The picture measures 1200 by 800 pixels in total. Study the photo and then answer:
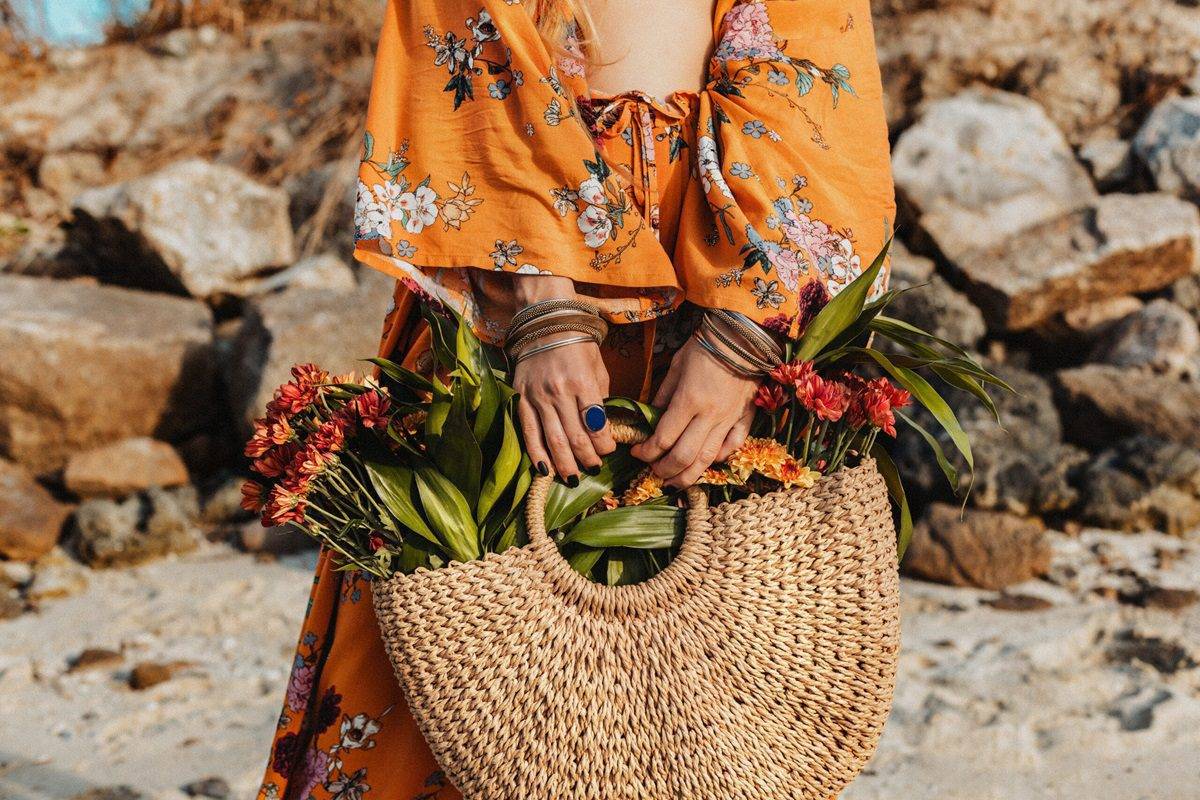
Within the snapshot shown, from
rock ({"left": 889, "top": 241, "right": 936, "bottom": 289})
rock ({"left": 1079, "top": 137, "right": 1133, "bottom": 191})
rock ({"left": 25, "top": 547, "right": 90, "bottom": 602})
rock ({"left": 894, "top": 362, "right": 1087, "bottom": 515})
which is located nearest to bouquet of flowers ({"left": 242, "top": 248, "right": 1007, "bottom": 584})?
rock ({"left": 894, "top": 362, "right": 1087, "bottom": 515})

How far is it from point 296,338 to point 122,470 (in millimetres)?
1286

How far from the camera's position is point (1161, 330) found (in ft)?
18.1

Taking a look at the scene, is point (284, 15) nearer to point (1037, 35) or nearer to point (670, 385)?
point (1037, 35)

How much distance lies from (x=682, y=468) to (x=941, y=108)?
6017 millimetres

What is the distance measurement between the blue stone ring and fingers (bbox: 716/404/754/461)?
0.57ft

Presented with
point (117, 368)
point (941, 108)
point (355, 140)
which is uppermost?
point (941, 108)

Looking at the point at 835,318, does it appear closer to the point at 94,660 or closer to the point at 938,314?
the point at 94,660

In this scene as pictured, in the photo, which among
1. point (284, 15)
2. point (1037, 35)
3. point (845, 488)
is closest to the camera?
point (845, 488)

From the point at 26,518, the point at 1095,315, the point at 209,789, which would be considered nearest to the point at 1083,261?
the point at 1095,315

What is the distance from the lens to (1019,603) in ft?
12.9

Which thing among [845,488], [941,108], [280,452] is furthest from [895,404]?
[941,108]

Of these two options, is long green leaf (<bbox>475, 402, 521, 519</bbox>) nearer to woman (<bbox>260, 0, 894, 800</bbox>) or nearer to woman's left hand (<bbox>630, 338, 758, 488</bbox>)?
woman (<bbox>260, 0, 894, 800</bbox>)

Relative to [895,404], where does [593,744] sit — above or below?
below

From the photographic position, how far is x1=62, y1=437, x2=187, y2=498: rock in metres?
5.57
